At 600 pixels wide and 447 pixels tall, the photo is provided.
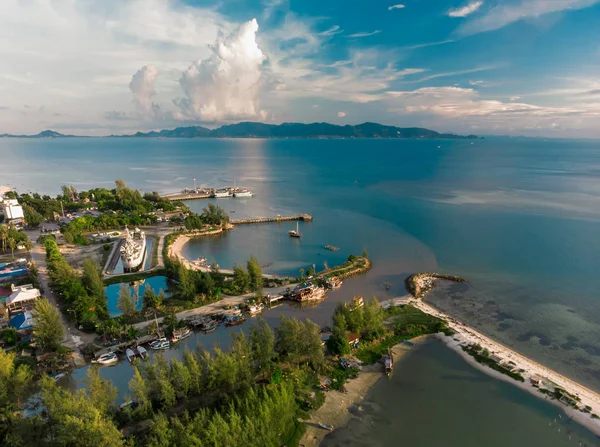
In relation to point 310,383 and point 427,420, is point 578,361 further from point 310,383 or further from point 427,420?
point 310,383

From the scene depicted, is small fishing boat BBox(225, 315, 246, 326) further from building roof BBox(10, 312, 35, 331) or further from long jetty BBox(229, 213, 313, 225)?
long jetty BBox(229, 213, 313, 225)

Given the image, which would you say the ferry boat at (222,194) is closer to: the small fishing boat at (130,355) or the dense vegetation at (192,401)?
the small fishing boat at (130,355)

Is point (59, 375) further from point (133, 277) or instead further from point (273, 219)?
point (273, 219)

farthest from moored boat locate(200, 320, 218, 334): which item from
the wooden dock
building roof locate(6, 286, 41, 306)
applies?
the wooden dock

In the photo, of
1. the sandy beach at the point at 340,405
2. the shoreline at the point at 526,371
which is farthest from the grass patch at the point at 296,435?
the shoreline at the point at 526,371

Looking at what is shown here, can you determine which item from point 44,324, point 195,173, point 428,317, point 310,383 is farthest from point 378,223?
point 195,173

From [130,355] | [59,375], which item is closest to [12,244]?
[59,375]
